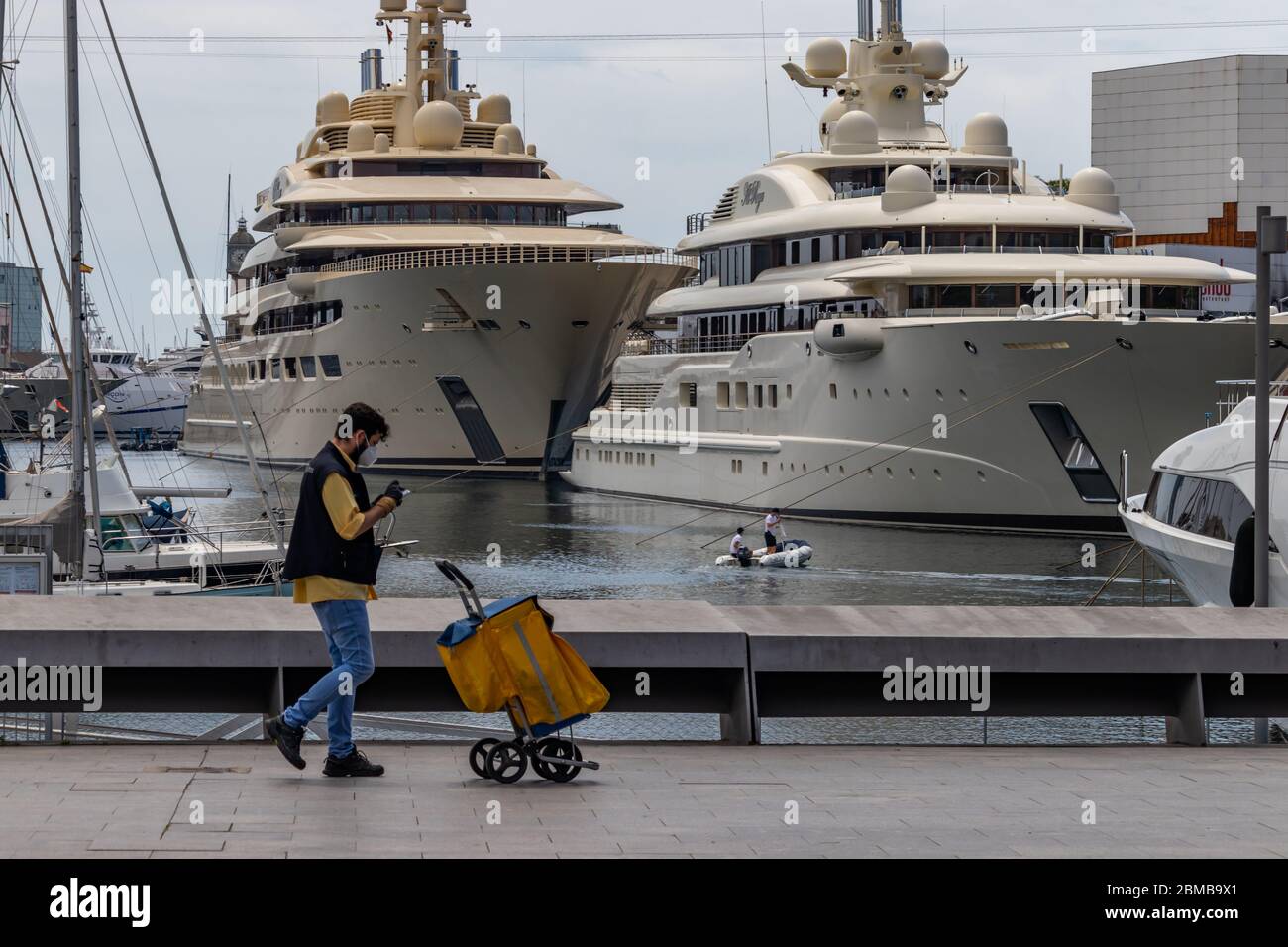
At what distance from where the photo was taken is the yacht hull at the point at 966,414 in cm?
3925

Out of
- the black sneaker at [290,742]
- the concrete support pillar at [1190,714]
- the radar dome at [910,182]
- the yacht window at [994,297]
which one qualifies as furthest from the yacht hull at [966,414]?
the black sneaker at [290,742]

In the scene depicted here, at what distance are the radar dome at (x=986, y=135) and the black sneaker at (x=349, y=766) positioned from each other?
4567cm

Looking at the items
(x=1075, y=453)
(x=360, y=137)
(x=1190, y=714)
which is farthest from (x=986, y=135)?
(x=1190, y=714)

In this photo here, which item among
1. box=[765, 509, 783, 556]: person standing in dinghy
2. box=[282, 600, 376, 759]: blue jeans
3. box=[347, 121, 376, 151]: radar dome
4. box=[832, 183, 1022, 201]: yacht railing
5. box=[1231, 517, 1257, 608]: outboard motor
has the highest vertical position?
box=[347, 121, 376, 151]: radar dome

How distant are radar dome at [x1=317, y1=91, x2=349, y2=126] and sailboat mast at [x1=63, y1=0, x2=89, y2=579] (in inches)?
2055

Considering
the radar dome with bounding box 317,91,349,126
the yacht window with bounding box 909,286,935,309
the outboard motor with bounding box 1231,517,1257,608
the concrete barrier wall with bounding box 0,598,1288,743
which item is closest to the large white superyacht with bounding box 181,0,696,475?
the radar dome with bounding box 317,91,349,126

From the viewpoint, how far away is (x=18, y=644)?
895 cm

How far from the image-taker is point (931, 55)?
5628cm

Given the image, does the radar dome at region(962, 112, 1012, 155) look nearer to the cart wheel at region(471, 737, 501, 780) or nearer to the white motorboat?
the white motorboat

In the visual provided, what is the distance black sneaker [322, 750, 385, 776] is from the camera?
8.39 metres
